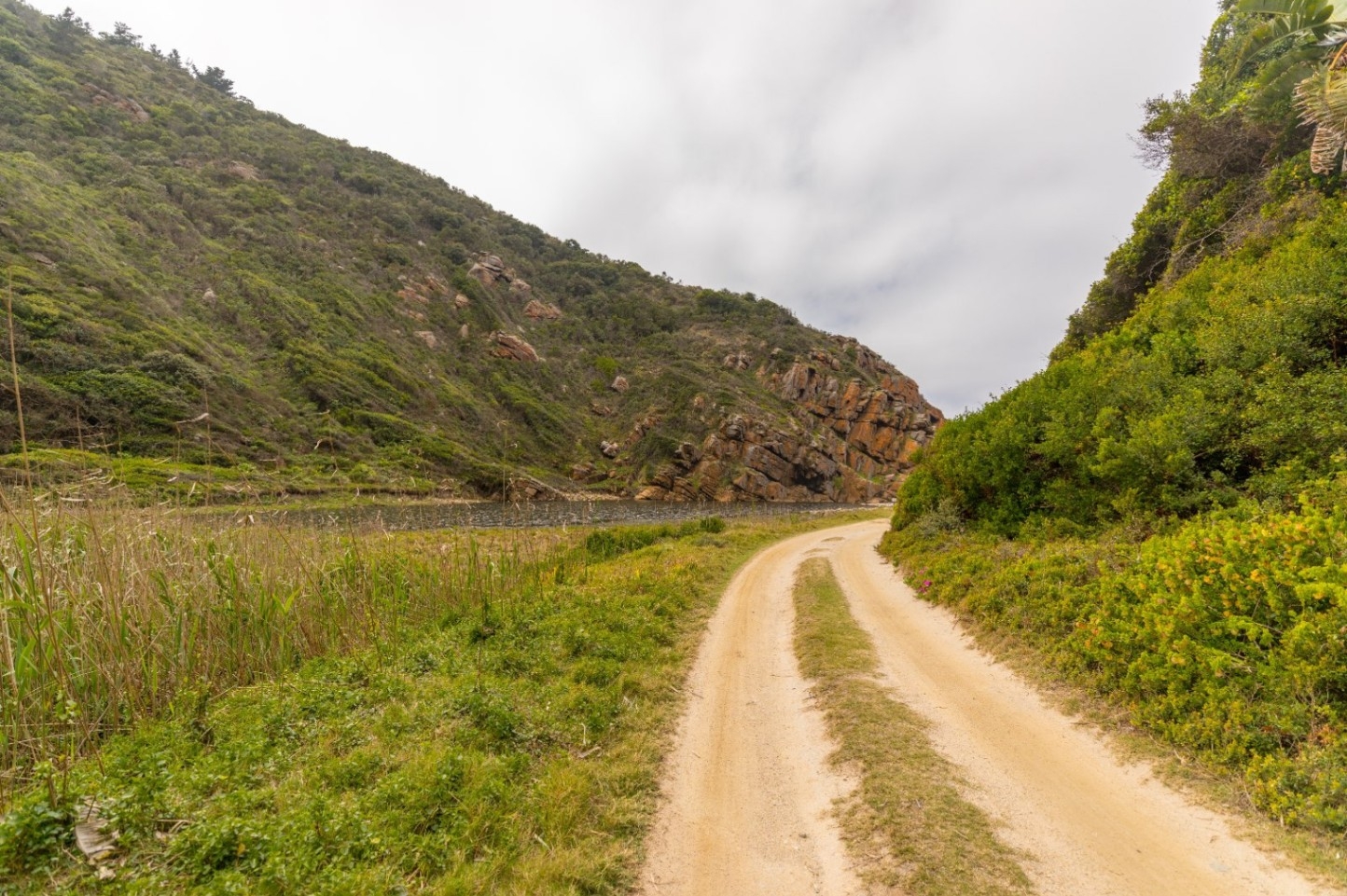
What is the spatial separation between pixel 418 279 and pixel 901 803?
97.8 m

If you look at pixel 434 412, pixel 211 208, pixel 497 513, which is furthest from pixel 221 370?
pixel 211 208

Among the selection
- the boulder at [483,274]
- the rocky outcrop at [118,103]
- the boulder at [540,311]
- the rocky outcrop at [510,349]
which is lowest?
the rocky outcrop at [510,349]

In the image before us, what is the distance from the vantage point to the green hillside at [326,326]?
38750 millimetres

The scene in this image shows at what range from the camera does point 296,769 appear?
5.17 meters

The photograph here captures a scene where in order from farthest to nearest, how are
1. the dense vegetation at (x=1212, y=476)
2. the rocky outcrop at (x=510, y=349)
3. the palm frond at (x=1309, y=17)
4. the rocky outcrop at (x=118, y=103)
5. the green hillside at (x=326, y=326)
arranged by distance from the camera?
the rocky outcrop at (x=510, y=349), the rocky outcrop at (x=118, y=103), the green hillside at (x=326, y=326), the palm frond at (x=1309, y=17), the dense vegetation at (x=1212, y=476)

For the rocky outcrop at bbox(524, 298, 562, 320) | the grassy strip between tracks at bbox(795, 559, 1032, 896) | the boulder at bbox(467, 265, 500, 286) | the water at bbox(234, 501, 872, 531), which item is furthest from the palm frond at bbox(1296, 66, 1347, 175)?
the rocky outcrop at bbox(524, 298, 562, 320)

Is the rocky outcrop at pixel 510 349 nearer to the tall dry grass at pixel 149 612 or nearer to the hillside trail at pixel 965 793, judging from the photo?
the tall dry grass at pixel 149 612

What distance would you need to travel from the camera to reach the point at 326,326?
62.8 metres

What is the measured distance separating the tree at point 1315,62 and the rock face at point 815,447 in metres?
52.9

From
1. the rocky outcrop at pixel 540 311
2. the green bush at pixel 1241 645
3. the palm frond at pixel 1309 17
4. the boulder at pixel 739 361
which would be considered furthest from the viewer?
the rocky outcrop at pixel 540 311

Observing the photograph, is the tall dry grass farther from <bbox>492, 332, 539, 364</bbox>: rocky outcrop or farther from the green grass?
<bbox>492, 332, 539, 364</bbox>: rocky outcrop

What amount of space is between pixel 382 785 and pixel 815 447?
8361cm

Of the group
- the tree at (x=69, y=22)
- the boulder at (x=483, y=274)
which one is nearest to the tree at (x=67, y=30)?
the tree at (x=69, y=22)

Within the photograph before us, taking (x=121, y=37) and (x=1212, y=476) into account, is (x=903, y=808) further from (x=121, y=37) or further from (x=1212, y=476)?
(x=121, y=37)
